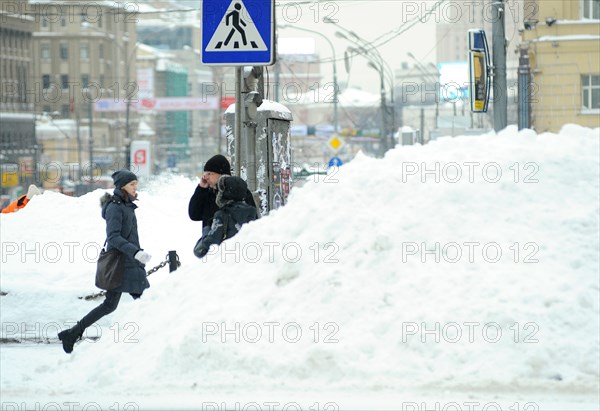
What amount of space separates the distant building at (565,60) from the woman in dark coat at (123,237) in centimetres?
3463

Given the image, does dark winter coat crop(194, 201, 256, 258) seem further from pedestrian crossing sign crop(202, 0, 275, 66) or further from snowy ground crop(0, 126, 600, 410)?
pedestrian crossing sign crop(202, 0, 275, 66)

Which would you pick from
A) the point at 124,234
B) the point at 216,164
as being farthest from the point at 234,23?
the point at 124,234

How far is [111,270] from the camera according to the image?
996cm

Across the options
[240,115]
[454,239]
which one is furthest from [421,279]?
[240,115]

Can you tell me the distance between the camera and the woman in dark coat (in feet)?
32.5

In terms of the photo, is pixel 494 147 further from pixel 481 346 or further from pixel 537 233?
pixel 481 346

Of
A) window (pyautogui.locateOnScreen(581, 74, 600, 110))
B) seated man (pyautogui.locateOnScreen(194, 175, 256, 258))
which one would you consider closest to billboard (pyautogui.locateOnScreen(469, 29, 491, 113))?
seated man (pyautogui.locateOnScreen(194, 175, 256, 258))

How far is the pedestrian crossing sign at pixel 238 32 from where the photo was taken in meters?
9.88

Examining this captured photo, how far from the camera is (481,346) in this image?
747cm

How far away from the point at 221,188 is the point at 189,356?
243 cm

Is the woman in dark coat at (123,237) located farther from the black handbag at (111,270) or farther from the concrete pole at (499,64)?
the concrete pole at (499,64)

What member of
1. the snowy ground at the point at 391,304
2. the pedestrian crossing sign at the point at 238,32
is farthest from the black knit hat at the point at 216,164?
the snowy ground at the point at 391,304

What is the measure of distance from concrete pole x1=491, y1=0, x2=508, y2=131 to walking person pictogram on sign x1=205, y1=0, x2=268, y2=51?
760cm

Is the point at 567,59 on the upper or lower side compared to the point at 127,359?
upper
